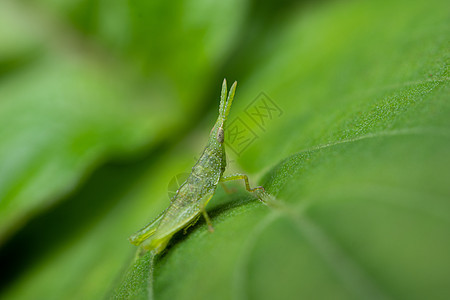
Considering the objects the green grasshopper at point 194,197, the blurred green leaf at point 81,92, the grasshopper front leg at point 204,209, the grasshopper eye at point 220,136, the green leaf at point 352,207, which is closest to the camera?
the green leaf at point 352,207

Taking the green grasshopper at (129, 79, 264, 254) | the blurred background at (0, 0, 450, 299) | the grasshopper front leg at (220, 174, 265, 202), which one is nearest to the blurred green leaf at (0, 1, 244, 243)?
the blurred background at (0, 0, 450, 299)

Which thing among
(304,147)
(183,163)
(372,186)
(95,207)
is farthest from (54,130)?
(372,186)

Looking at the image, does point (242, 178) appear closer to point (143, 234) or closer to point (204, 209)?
point (204, 209)

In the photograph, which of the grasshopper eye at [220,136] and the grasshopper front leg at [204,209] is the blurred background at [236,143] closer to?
the grasshopper front leg at [204,209]

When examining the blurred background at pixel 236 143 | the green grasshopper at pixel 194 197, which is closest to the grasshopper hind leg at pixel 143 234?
the green grasshopper at pixel 194 197

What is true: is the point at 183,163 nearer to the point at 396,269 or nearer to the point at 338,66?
the point at 338,66

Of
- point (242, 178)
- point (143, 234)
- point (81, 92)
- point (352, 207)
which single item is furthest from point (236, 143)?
point (352, 207)
